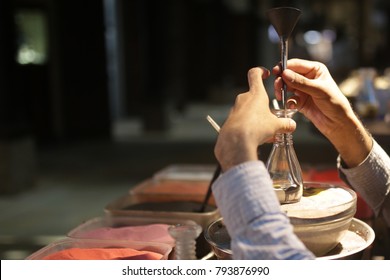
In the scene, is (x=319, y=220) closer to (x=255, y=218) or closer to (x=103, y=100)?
(x=255, y=218)

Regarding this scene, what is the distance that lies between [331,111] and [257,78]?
275mm

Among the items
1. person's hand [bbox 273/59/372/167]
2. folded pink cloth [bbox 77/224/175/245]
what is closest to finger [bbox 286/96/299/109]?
person's hand [bbox 273/59/372/167]

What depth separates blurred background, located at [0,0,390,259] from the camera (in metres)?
4.00

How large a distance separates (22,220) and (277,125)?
334 centimetres

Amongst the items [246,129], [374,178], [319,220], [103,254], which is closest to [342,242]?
[319,220]

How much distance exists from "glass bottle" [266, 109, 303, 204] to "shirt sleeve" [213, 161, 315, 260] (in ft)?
0.75

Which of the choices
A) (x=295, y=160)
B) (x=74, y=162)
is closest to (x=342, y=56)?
(x=74, y=162)

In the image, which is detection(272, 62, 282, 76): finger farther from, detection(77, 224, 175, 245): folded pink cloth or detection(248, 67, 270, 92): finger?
detection(77, 224, 175, 245): folded pink cloth

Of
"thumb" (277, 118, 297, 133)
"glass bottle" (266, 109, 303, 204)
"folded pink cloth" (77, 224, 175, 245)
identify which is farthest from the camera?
"folded pink cloth" (77, 224, 175, 245)

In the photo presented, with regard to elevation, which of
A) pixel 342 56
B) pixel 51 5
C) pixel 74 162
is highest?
pixel 51 5

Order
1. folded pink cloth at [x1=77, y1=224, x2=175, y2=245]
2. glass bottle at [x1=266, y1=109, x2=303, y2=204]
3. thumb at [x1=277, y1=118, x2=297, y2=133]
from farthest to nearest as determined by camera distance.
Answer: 1. folded pink cloth at [x1=77, y1=224, x2=175, y2=245]
2. glass bottle at [x1=266, y1=109, x2=303, y2=204]
3. thumb at [x1=277, y1=118, x2=297, y2=133]

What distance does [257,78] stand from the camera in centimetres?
104

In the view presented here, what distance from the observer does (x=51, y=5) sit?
7023mm
